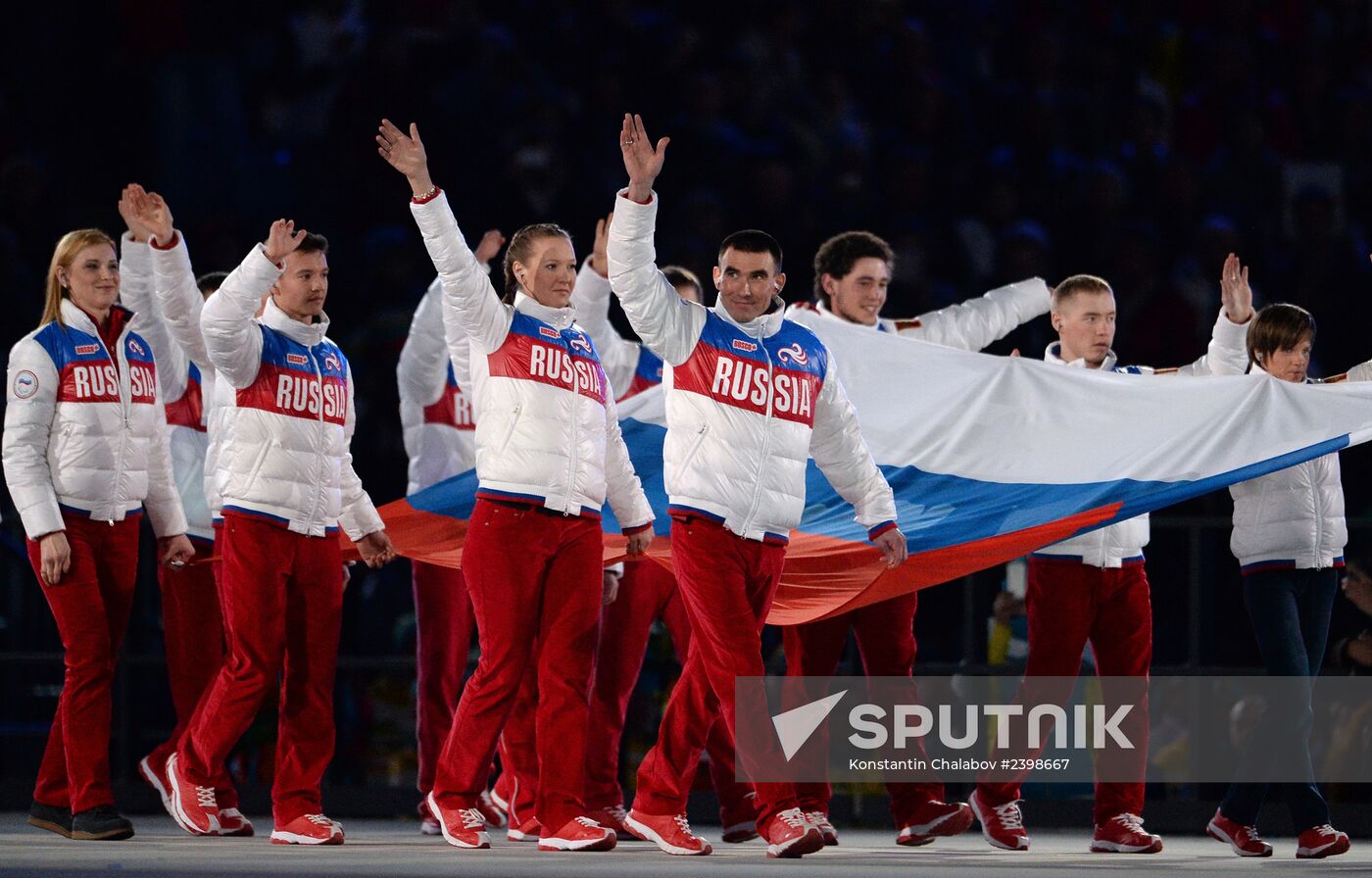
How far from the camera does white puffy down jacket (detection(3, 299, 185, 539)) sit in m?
5.89

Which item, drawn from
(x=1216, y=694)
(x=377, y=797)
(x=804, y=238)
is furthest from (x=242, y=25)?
(x=1216, y=694)

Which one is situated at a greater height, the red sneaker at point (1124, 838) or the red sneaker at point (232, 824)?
the red sneaker at point (1124, 838)

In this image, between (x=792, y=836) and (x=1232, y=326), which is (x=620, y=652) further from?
(x=1232, y=326)

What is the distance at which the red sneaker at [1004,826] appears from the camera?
6.20 metres

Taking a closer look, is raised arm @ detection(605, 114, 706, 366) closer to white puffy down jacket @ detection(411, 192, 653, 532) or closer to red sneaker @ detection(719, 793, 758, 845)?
white puffy down jacket @ detection(411, 192, 653, 532)

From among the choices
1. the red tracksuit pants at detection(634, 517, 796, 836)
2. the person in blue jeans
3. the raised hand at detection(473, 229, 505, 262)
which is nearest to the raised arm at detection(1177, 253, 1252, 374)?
the person in blue jeans

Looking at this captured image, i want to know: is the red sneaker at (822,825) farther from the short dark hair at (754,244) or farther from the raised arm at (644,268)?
the short dark hair at (754,244)

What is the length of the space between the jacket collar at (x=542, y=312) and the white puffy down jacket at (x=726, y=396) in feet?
1.07

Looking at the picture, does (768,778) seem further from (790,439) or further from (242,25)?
(242,25)

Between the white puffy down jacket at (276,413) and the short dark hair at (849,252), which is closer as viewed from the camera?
the white puffy down jacket at (276,413)

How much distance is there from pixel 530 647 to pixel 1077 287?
231 centimetres

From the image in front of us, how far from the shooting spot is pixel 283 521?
587 cm

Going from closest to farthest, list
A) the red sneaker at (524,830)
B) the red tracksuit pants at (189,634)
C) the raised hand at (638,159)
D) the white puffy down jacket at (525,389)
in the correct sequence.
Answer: the raised hand at (638,159), the white puffy down jacket at (525,389), the red sneaker at (524,830), the red tracksuit pants at (189,634)

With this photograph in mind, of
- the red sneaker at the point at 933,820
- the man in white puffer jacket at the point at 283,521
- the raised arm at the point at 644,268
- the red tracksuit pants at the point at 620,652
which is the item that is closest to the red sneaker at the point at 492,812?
the red tracksuit pants at the point at 620,652
